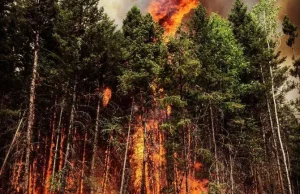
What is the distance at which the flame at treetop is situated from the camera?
1477 inches

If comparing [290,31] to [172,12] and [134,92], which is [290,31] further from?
[172,12]

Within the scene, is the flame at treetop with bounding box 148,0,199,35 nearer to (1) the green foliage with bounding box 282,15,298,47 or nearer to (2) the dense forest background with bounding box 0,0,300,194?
(2) the dense forest background with bounding box 0,0,300,194

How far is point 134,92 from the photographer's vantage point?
2028cm

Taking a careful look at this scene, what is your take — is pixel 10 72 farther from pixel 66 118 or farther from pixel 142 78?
pixel 142 78

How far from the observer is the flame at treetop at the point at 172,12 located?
123 ft

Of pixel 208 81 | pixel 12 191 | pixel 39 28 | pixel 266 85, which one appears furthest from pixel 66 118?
pixel 266 85

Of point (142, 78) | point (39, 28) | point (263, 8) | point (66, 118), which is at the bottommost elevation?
point (66, 118)

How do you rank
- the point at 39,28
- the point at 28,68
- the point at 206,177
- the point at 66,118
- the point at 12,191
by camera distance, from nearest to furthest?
the point at 39,28 < the point at 12,191 < the point at 28,68 < the point at 66,118 < the point at 206,177

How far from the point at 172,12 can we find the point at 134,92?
21.3 m

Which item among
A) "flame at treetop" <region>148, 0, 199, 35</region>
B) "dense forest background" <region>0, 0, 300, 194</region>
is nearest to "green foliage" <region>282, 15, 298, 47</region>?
"dense forest background" <region>0, 0, 300, 194</region>

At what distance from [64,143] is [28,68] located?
6.10 metres

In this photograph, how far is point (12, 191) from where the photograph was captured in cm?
1717

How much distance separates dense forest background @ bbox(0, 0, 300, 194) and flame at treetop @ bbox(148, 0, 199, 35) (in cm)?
1082

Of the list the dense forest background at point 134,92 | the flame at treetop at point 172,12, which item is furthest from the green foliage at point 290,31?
the flame at treetop at point 172,12
